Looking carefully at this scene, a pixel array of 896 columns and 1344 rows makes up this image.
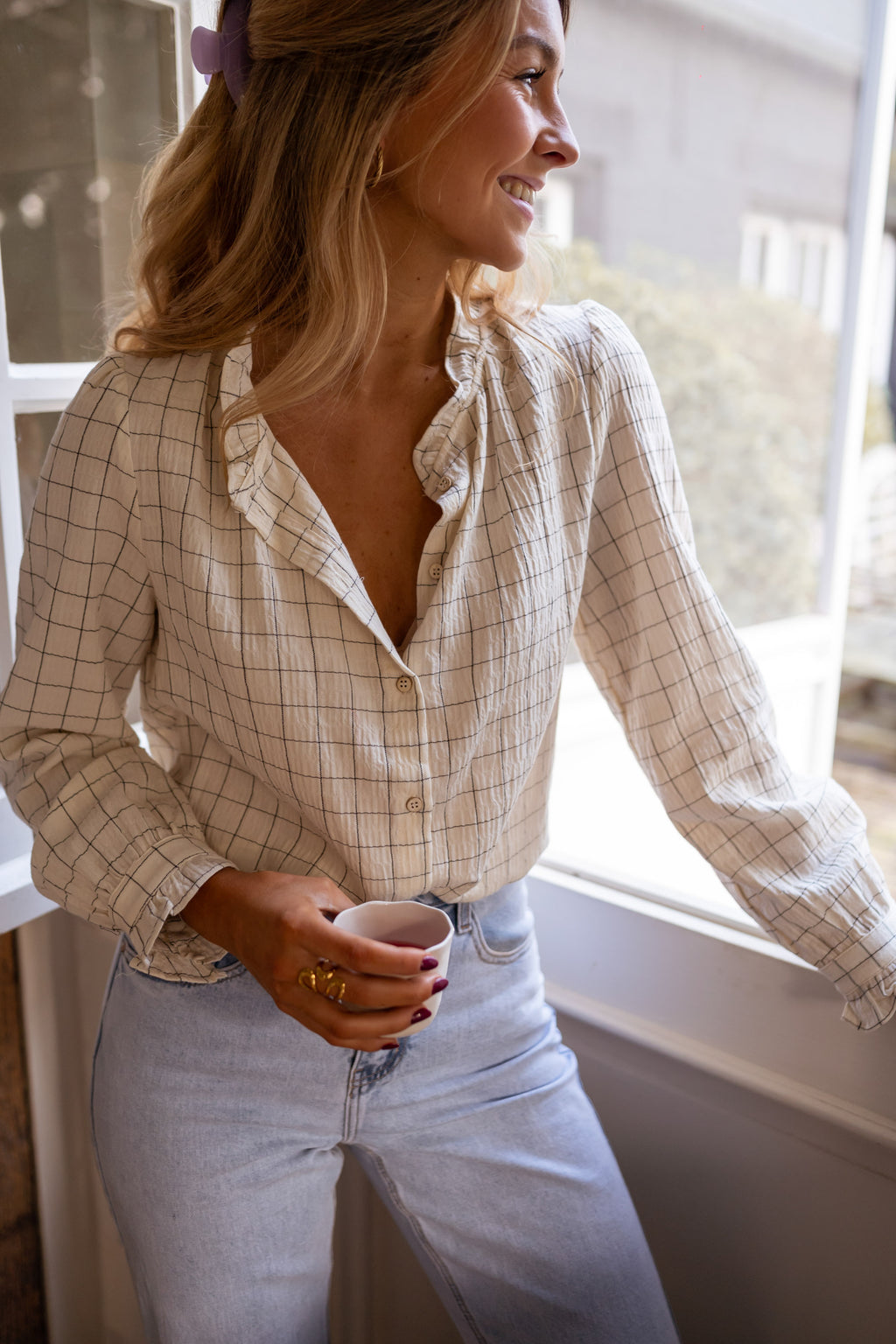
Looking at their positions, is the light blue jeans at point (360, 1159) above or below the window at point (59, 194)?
below

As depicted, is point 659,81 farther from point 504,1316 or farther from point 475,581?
point 504,1316

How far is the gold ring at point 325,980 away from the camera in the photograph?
0.74 m

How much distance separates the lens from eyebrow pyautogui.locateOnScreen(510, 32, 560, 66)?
79cm

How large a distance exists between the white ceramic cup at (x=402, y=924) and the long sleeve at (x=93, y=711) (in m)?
0.15

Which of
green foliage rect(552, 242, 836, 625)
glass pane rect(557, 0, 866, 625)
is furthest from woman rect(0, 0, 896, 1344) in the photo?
green foliage rect(552, 242, 836, 625)

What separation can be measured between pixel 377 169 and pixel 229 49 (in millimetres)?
161

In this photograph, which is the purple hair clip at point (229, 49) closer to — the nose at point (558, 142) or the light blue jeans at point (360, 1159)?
the nose at point (558, 142)

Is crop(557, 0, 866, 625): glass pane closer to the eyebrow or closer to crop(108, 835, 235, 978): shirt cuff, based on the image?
the eyebrow

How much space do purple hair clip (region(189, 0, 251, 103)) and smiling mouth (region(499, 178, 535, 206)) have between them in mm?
231

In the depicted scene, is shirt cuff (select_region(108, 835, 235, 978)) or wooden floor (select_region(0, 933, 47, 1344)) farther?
wooden floor (select_region(0, 933, 47, 1344))

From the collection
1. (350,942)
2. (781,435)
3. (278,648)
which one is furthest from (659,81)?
(350,942)

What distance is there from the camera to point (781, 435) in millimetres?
2943

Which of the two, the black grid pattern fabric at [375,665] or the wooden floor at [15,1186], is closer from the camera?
the black grid pattern fabric at [375,665]

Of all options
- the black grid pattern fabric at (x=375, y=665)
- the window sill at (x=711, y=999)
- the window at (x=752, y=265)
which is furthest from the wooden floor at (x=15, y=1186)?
the window at (x=752, y=265)
